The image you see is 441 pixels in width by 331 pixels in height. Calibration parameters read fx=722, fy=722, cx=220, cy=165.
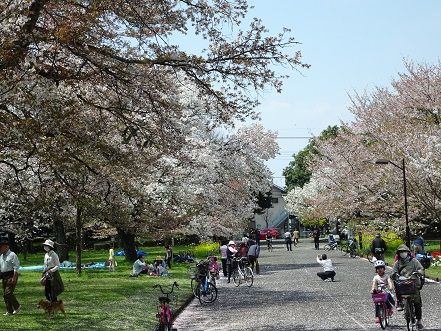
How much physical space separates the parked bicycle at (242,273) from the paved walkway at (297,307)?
0.34 meters

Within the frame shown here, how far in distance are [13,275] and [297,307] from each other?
757 cm

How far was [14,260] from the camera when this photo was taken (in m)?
17.0

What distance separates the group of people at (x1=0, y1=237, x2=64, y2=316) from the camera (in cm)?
1670

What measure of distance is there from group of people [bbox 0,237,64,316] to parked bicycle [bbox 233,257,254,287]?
10.9 metres

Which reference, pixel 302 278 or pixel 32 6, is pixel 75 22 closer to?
pixel 32 6

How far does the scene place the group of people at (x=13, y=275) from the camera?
16.7m

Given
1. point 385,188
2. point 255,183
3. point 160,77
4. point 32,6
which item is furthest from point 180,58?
point 255,183

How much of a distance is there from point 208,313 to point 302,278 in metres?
12.3

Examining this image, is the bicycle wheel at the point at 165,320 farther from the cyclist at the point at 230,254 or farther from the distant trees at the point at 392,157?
the distant trees at the point at 392,157

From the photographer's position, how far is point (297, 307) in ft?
64.0

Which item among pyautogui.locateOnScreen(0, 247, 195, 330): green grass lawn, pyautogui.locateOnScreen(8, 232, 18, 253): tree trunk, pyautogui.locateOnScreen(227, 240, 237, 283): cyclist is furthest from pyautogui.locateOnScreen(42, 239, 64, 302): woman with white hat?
pyautogui.locateOnScreen(8, 232, 18, 253): tree trunk

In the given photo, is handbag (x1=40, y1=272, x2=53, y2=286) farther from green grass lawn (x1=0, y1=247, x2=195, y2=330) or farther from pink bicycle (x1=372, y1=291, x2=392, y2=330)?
pink bicycle (x1=372, y1=291, x2=392, y2=330)

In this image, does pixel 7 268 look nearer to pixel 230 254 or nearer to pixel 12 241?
pixel 230 254

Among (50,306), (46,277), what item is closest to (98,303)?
(46,277)
